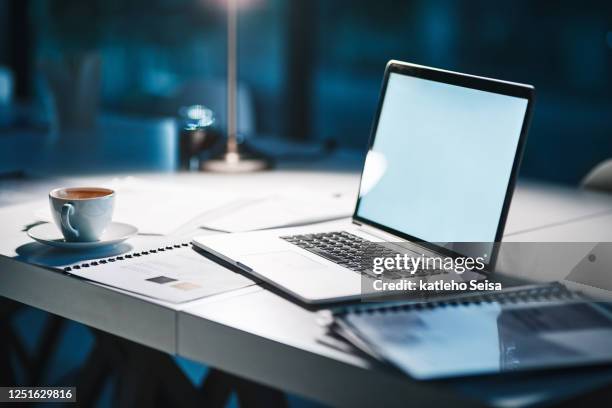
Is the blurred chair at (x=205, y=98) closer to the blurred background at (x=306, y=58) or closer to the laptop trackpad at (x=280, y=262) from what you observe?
the blurred background at (x=306, y=58)

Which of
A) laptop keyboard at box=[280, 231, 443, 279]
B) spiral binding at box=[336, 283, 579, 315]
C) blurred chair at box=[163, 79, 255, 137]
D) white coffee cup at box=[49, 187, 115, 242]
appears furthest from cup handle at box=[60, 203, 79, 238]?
blurred chair at box=[163, 79, 255, 137]

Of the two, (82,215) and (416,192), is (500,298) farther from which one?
(82,215)

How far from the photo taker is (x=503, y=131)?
1219 mm

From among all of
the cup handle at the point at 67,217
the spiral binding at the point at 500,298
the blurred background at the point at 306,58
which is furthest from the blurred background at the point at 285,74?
the spiral binding at the point at 500,298

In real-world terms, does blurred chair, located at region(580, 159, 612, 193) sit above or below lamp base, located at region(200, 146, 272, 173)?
above

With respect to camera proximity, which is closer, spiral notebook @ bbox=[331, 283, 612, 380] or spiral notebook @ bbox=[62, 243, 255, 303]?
spiral notebook @ bbox=[331, 283, 612, 380]

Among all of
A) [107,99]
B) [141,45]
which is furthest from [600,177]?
[107,99]

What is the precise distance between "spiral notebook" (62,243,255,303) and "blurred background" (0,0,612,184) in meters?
1.29

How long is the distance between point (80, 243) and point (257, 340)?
41 centimetres

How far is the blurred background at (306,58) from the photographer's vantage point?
130 inches

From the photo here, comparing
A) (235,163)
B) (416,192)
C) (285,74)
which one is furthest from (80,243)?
(285,74)

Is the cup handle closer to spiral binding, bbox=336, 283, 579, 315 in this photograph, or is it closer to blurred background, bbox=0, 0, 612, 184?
spiral binding, bbox=336, 283, 579, 315

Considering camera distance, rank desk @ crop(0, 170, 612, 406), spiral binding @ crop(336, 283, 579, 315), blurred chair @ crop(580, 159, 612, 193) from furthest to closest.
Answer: blurred chair @ crop(580, 159, 612, 193) < spiral binding @ crop(336, 283, 579, 315) < desk @ crop(0, 170, 612, 406)

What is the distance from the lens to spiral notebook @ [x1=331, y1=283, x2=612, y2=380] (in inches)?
33.5
